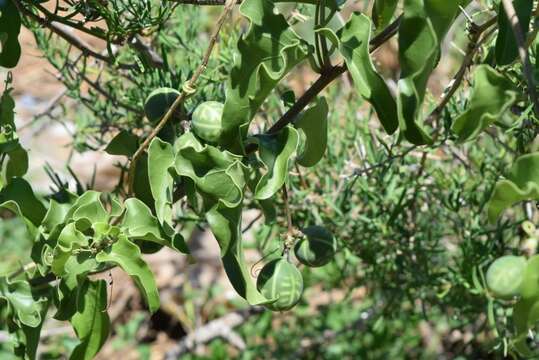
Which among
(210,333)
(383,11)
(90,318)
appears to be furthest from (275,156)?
(210,333)

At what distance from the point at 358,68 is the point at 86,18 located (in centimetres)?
35

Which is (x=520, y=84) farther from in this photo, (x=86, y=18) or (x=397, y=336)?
(x=397, y=336)

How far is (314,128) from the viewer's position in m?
0.74

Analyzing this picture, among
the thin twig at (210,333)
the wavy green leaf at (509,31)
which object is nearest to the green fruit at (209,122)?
the wavy green leaf at (509,31)

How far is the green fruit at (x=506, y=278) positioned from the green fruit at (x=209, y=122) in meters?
0.25

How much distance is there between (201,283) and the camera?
2932 mm

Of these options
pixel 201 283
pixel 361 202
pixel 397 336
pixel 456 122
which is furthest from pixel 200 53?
pixel 201 283

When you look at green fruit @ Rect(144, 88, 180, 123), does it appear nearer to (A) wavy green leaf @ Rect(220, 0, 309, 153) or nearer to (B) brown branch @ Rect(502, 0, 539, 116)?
(A) wavy green leaf @ Rect(220, 0, 309, 153)

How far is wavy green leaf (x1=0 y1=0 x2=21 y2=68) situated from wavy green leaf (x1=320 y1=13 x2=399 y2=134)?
13.5 inches

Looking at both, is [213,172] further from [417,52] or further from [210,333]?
[210,333]

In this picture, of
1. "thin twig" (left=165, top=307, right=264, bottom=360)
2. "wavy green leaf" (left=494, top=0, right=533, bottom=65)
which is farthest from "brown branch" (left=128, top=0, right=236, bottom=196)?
"thin twig" (left=165, top=307, right=264, bottom=360)

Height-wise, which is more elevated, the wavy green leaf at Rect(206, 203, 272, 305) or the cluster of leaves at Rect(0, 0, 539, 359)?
the cluster of leaves at Rect(0, 0, 539, 359)

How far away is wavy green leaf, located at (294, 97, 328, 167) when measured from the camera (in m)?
0.73

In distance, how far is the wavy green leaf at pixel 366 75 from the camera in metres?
0.62
